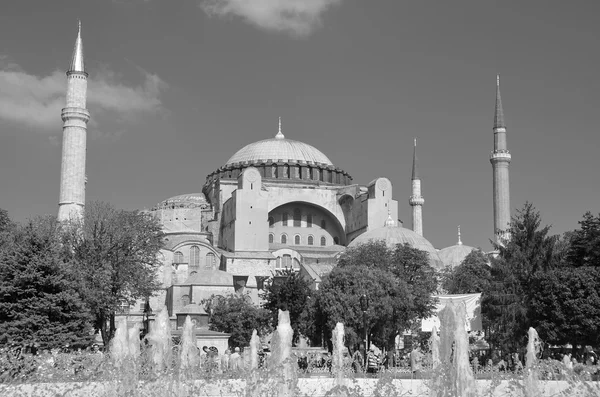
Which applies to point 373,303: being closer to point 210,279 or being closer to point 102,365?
point 210,279

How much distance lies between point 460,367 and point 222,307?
85.0ft

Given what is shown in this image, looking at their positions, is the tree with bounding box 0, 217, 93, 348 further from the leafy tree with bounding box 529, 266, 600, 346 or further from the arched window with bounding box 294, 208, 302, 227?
the arched window with bounding box 294, 208, 302, 227

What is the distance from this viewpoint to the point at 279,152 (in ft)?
207

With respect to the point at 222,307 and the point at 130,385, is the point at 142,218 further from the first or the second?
the point at 130,385

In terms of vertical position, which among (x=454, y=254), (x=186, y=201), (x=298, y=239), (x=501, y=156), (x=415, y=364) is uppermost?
(x=501, y=156)

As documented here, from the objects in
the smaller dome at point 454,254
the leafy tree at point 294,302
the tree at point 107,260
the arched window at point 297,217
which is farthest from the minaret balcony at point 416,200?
the leafy tree at point 294,302

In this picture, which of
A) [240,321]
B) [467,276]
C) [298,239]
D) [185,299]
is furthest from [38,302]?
[298,239]

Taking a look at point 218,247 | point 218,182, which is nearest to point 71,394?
point 218,247

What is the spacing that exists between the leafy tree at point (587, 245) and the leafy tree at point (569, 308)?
8.10 ft

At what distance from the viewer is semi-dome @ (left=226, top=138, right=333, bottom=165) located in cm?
6262

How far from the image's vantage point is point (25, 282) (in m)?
23.4

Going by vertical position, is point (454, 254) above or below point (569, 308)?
above

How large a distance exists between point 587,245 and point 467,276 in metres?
17.1

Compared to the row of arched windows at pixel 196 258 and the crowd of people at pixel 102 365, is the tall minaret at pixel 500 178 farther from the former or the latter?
the crowd of people at pixel 102 365
